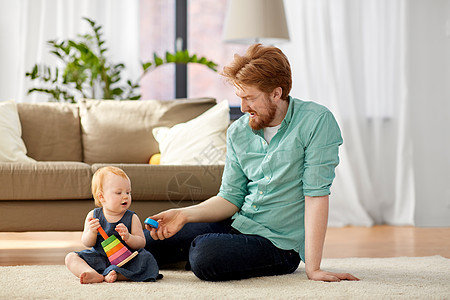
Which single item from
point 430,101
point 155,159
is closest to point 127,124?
point 155,159

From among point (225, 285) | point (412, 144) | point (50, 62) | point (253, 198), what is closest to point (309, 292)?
point (225, 285)

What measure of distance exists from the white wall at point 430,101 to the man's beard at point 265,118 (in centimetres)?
244

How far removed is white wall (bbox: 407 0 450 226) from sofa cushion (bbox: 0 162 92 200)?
2.46 m

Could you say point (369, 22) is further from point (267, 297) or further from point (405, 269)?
point (267, 297)

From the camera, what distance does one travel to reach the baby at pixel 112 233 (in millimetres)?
1863

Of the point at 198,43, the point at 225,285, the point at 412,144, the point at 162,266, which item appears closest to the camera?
the point at 225,285

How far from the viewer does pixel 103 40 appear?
411cm

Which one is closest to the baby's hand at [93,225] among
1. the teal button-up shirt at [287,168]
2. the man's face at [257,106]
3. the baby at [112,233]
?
the baby at [112,233]

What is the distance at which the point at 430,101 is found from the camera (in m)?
4.10

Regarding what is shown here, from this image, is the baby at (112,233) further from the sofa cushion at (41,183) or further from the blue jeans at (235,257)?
the sofa cushion at (41,183)

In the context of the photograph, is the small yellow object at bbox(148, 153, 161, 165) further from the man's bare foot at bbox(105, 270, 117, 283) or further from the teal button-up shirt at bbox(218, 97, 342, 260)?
the man's bare foot at bbox(105, 270, 117, 283)

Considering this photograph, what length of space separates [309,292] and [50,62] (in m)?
2.98

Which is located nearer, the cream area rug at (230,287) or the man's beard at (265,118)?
the cream area rug at (230,287)

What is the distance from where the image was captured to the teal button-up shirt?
6.04 feet
